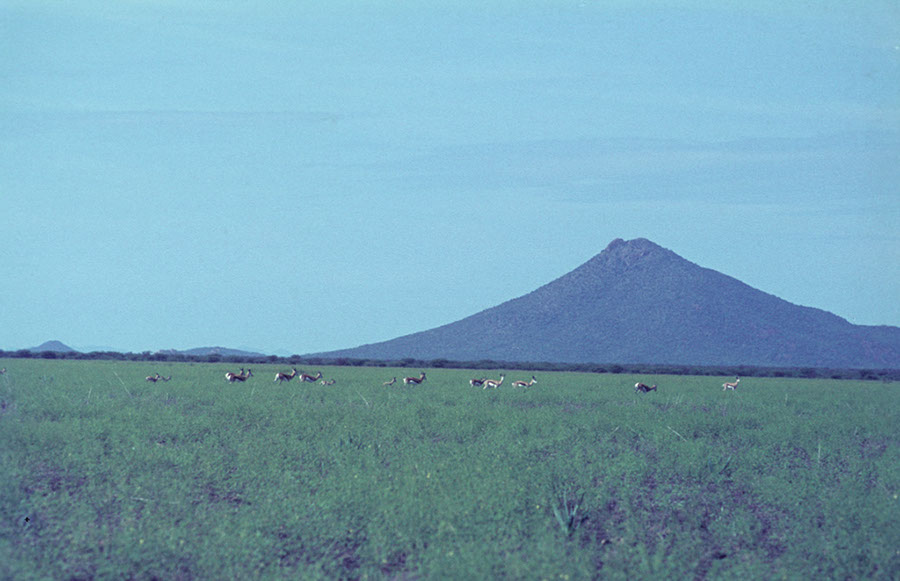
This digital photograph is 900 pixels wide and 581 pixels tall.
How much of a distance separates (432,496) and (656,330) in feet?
527

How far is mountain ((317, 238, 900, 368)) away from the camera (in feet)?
500

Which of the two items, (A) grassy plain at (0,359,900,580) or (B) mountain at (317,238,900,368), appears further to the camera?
(B) mountain at (317,238,900,368)

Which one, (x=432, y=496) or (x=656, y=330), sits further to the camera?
(x=656, y=330)

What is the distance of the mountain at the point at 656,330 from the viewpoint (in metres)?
152

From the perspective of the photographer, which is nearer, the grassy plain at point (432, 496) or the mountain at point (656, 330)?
the grassy plain at point (432, 496)

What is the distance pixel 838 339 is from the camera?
165 m

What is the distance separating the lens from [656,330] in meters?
170

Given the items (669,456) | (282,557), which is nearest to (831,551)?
(669,456)

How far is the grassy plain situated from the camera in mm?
11617

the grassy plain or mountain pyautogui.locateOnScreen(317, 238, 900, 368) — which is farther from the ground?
mountain pyautogui.locateOnScreen(317, 238, 900, 368)

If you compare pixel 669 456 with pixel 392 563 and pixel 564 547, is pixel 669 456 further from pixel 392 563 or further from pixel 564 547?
pixel 392 563

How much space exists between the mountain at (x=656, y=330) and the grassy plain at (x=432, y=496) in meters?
118

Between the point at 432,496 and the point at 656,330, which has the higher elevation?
the point at 656,330

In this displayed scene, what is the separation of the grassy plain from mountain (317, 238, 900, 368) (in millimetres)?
118276
